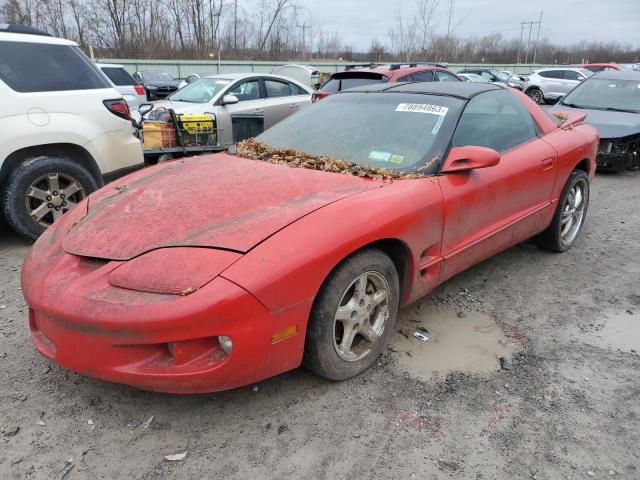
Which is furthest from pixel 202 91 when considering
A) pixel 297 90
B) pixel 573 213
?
pixel 573 213

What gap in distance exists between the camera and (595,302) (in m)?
3.58

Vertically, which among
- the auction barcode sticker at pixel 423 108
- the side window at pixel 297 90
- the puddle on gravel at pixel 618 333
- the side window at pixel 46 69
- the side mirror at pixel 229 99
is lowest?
the puddle on gravel at pixel 618 333

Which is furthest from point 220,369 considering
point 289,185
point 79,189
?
point 79,189

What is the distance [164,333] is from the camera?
6.47 feet

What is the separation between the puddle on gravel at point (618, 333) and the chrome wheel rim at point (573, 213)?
116cm

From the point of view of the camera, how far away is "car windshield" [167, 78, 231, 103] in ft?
29.0

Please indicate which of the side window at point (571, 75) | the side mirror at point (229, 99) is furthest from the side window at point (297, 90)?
the side window at point (571, 75)

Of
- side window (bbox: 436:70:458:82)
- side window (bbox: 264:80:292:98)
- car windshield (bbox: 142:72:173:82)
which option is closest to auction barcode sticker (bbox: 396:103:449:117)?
side window (bbox: 264:80:292:98)

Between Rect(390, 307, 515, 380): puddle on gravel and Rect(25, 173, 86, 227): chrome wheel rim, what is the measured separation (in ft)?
10.9

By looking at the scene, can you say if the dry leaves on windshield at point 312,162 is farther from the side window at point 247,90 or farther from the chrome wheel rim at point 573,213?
the side window at point 247,90

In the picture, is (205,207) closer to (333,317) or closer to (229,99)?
(333,317)

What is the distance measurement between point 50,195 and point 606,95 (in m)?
8.48

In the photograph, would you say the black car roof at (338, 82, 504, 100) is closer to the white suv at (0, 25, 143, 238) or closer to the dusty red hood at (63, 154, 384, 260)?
the dusty red hood at (63, 154, 384, 260)

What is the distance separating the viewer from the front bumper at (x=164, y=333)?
1.97 m
